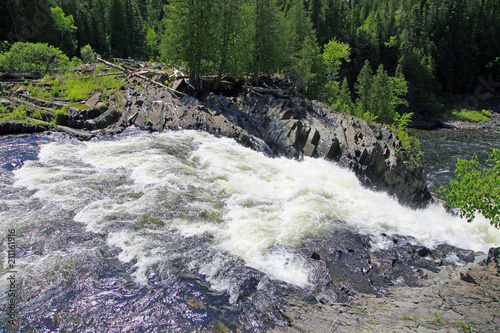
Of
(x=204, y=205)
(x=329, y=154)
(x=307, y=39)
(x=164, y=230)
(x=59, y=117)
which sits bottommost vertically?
(x=329, y=154)

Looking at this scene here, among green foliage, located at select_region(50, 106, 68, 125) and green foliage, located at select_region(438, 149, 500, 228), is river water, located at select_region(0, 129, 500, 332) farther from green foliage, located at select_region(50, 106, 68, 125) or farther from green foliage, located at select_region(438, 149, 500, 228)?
green foliage, located at select_region(438, 149, 500, 228)

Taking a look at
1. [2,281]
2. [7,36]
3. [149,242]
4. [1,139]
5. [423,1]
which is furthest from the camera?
[423,1]

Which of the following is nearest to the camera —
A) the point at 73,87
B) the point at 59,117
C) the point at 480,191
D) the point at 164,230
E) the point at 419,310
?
the point at 419,310

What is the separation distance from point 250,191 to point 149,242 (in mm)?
6273

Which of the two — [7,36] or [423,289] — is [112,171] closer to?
[423,289]

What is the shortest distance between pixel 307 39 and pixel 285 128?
19.1m

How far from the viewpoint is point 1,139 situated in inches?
782

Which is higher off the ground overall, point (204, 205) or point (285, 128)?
point (285, 128)

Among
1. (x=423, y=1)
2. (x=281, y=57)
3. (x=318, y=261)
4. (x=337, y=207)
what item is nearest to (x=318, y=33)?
(x=423, y=1)

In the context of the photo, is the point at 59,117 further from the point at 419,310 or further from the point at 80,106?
the point at 419,310

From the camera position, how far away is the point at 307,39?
1553 inches

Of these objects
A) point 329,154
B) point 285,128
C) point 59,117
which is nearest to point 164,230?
point 285,128

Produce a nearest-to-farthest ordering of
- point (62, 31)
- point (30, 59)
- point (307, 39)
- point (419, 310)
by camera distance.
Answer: point (419, 310), point (30, 59), point (307, 39), point (62, 31)

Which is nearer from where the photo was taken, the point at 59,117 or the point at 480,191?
the point at 480,191
